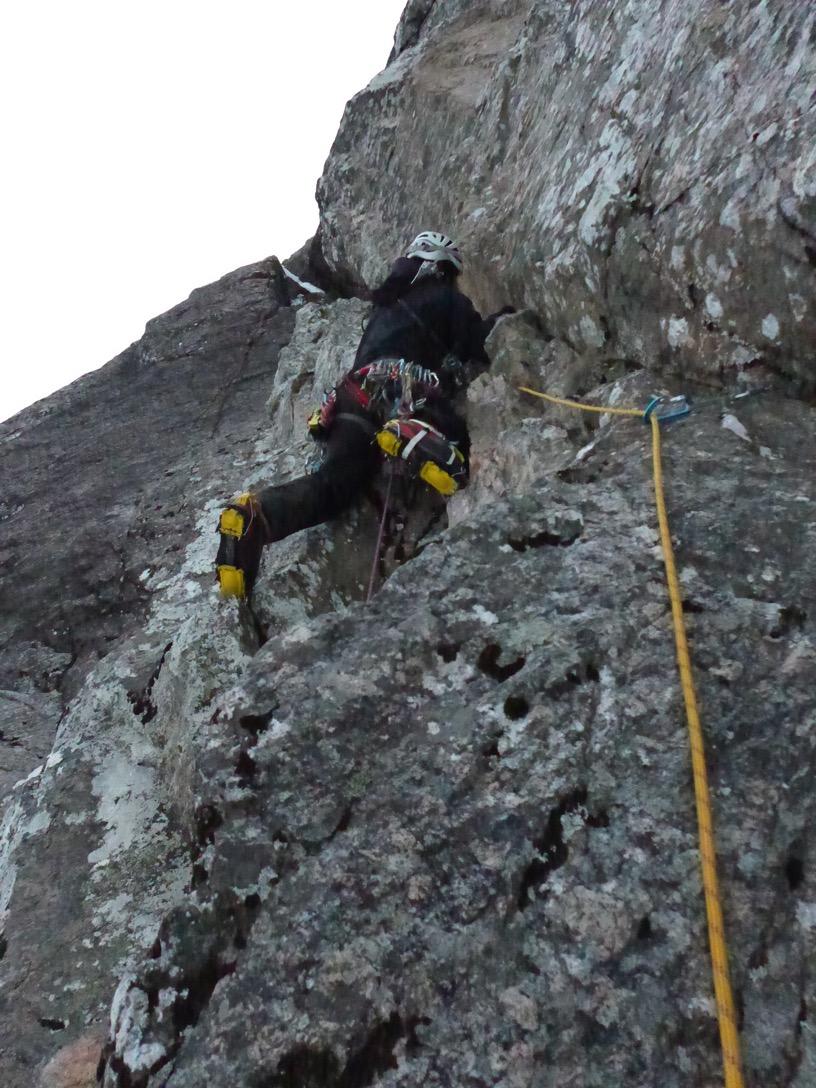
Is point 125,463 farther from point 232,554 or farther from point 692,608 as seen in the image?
point 692,608

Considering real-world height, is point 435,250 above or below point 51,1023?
above

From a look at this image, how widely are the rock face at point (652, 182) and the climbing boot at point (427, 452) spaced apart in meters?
1.06

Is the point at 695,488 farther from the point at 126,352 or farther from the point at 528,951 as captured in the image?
the point at 126,352

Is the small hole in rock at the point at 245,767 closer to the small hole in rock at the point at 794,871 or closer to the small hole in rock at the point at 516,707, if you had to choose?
the small hole in rock at the point at 516,707

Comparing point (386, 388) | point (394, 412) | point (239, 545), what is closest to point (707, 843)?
point (239, 545)

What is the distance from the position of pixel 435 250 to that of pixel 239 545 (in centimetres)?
319

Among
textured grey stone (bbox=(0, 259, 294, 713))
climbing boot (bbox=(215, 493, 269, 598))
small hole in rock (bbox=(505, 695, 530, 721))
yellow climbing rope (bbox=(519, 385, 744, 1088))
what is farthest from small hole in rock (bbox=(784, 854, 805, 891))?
textured grey stone (bbox=(0, 259, 294, 713))

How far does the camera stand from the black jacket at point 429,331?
6680 millimetres

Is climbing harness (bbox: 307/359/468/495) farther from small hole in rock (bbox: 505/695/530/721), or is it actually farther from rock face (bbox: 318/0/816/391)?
small hole in rock (bbox: 505/695/530/721)

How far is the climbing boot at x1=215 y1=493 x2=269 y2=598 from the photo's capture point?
5672mm

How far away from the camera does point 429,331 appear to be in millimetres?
6785

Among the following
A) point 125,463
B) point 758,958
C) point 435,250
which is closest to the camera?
point 758,958

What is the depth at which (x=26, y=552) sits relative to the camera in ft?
28.4

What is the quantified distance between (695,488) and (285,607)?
3002 millimetres
